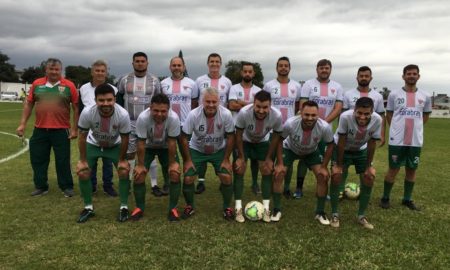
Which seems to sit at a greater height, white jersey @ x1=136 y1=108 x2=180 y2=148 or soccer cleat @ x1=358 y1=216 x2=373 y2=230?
white jersey @ x1=136 y1=108 x2=180 y2=148

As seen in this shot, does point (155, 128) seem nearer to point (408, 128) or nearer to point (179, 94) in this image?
point (179, 94)

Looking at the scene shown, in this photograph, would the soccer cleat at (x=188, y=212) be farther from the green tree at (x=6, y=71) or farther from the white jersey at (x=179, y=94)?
the green tree at (x=6, y=71)

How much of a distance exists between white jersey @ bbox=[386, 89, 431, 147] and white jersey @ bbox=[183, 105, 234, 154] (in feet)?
8.59

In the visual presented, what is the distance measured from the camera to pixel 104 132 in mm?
5113

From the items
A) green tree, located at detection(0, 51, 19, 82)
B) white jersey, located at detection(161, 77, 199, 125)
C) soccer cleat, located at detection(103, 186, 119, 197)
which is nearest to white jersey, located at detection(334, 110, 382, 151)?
white jersey, located at detection(161, 77, 199, 125)

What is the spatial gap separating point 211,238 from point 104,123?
6.65ft

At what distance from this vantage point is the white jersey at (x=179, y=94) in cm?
635

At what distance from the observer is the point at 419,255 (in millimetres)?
3984

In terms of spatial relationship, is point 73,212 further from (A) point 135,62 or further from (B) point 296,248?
(B) point 296,248

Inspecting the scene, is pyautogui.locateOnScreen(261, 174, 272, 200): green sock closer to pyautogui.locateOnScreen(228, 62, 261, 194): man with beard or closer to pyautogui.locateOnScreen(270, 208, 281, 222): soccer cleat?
pyautogui.locateOnScreen(270, 208, 281, 222): soccer cleat

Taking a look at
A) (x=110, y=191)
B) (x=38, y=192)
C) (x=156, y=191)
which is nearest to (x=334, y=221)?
(x=156, y=191)

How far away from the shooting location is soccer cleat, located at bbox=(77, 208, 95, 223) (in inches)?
192

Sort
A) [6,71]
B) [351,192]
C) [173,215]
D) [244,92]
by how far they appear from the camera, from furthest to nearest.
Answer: [6,71] < [244,92] < [351,192] < [173,215]

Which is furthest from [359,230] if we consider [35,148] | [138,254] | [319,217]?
[35,148]
